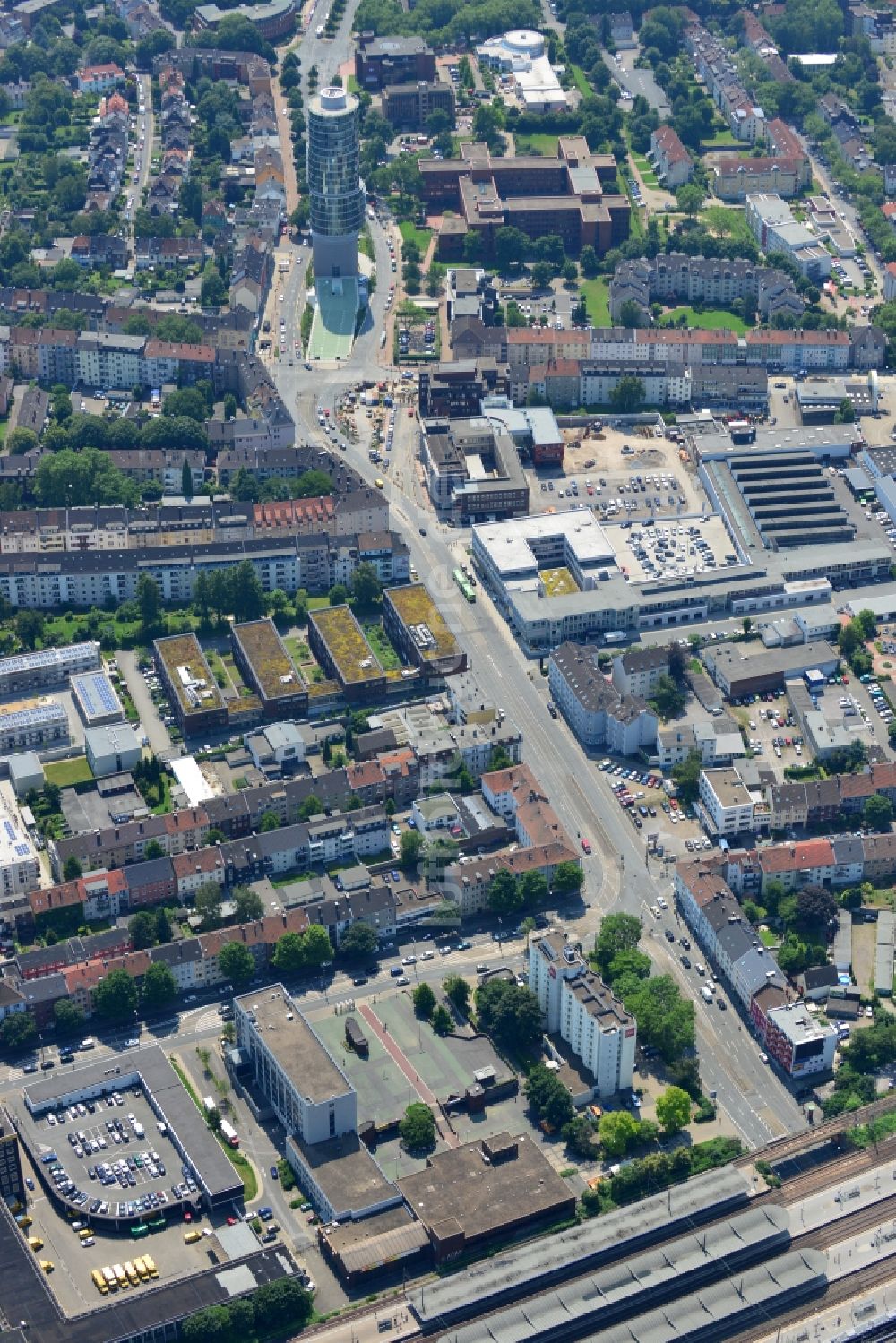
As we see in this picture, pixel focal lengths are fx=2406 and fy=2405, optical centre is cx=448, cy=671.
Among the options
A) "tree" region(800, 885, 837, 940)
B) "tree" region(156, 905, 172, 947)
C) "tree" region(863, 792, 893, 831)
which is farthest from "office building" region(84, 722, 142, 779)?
"tree" region(863, 792, 893, 831)

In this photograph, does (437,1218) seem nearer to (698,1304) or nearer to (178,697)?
(698,1304)

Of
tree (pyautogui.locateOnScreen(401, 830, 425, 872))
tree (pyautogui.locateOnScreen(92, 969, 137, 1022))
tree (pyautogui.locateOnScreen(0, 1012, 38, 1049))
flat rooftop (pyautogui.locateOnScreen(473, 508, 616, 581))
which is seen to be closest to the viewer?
tree (pyautogui.locateOnScreen(0, 1012, 38, 1049))

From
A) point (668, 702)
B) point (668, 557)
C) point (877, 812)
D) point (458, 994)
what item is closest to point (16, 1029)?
point (458, 994)

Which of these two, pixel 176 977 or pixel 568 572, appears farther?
pixel 568 572

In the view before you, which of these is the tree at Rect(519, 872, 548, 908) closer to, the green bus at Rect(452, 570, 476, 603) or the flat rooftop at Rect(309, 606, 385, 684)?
the flat rooftop at Rect(309, 606, 385, 684)

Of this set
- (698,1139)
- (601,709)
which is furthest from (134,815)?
(698,1139)

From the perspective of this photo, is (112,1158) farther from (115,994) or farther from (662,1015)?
(662,1015)

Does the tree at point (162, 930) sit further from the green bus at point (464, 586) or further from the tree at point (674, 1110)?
the green bus at point (464, 586)
